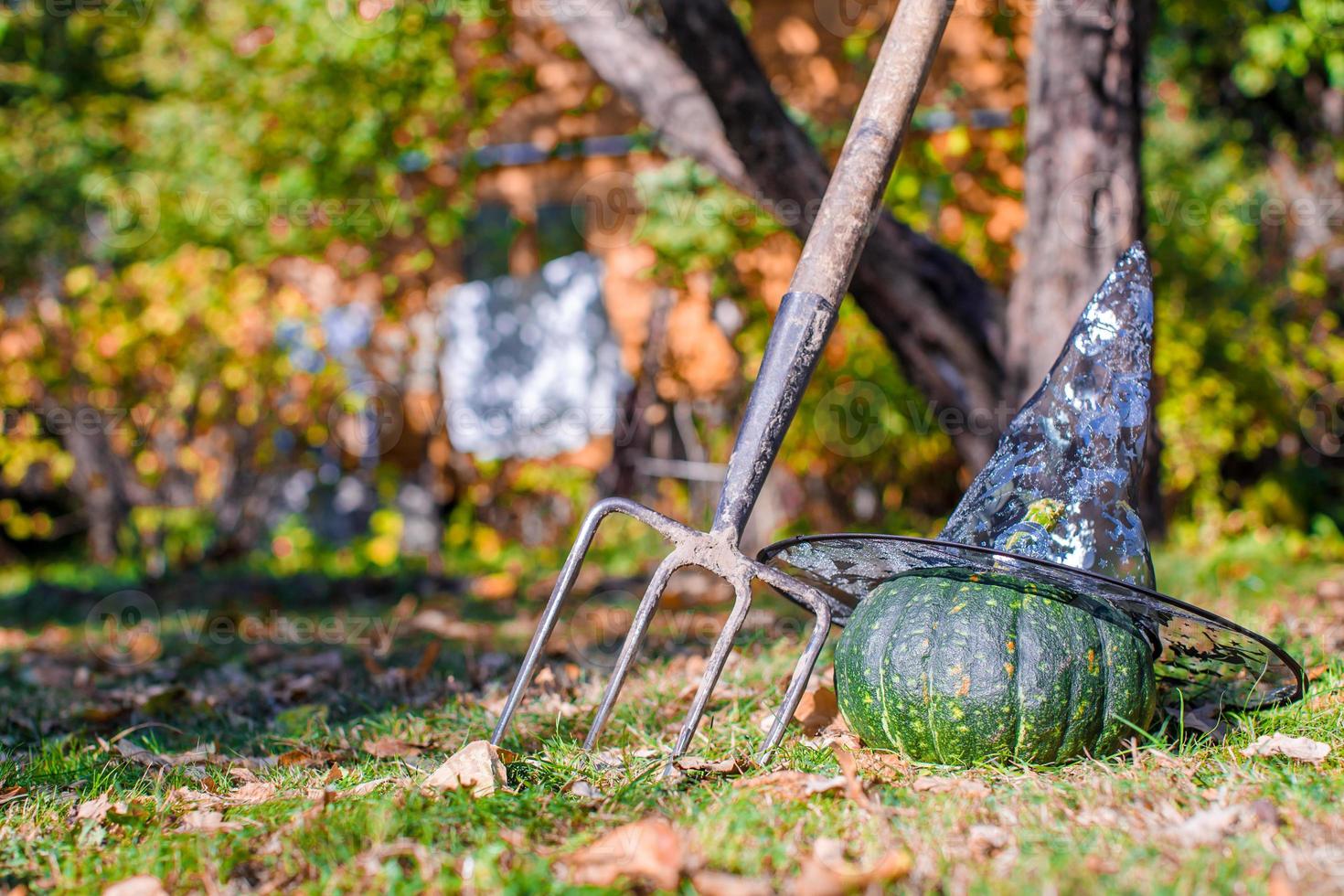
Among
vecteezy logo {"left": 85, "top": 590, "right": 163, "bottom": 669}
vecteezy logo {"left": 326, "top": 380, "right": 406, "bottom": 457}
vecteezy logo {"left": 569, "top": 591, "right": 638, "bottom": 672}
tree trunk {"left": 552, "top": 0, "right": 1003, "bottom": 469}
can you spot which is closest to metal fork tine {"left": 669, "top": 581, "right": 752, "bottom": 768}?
vecteezy logo {"left": 569, "top": 591, "right": 638, "bottom": 672}

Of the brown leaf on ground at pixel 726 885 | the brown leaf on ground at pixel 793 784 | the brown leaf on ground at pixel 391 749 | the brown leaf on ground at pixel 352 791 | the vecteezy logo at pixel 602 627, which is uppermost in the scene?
the brown leaf on ground at pixel 726 885

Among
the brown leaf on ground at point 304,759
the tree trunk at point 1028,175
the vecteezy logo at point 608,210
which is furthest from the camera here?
the vecteezy logo at point 608,210

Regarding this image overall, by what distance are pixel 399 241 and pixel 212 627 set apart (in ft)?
12.0

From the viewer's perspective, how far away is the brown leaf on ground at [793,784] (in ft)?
6.54

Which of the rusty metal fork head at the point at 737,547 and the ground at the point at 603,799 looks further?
the rusty metal fork head at the point at 737,547

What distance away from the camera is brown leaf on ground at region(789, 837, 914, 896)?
1.56 m

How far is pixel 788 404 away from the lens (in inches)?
92.7

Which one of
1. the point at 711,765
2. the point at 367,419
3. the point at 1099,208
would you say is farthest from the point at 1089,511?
the point at 367,419

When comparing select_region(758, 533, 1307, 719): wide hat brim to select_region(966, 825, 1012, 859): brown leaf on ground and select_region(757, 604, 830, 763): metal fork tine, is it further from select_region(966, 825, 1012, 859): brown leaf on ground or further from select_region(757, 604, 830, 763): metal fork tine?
Result: select_region(966, 825, 1012, 859): brown leaf on ground

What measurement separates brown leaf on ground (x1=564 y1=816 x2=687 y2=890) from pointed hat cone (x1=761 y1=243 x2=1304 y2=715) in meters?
0.69

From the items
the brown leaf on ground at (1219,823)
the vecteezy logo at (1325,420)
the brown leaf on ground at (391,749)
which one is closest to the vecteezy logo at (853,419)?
the vecteezy logo at (1325,420)

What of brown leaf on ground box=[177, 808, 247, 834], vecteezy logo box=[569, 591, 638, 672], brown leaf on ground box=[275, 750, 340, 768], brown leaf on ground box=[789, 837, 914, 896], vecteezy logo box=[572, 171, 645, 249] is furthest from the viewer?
vecteezy logo box=[572, 171, 645, 249]

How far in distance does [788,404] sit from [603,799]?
89 cm

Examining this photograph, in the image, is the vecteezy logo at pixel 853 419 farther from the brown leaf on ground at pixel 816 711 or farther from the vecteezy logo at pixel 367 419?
the brown leaf on ground at pixel 816 711
